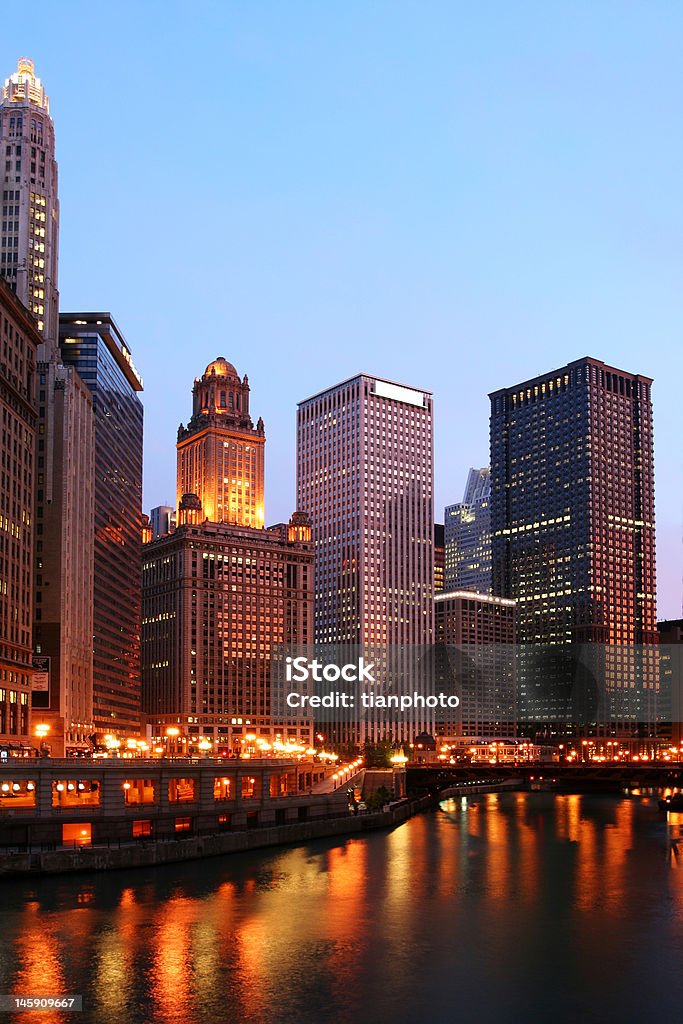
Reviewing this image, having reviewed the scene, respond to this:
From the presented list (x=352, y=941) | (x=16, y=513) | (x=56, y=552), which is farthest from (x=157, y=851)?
(x=56, y=552)

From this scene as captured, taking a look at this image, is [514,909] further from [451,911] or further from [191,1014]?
[191,1014]

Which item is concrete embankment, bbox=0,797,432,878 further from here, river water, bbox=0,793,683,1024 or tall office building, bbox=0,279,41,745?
tall office building, bbox=0,279,41,745

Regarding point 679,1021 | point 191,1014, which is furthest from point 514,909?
point 191,1014

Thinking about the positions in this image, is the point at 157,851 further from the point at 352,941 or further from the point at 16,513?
the point at 16,513

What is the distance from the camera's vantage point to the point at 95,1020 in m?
58.0

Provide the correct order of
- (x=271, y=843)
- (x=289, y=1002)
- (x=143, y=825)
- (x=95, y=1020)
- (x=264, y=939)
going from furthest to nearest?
(x=271, y=843) < (x=143, y=825) < (x=264, y=939) < (x=289, y=1002) < (x=95, y=1020)

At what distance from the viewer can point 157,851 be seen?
105 m

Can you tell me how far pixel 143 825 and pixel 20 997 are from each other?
5821cm

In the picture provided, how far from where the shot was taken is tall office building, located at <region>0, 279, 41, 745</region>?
15775 centimetres

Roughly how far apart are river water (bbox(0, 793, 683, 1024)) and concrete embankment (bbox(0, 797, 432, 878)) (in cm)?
161

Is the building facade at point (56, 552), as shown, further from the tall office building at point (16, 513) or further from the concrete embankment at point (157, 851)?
the concrete embankment at point (157, 851)

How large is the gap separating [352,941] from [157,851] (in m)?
33.0

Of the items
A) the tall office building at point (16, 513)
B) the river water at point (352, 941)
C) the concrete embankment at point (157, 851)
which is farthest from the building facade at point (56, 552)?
the river water at point (352, 941)

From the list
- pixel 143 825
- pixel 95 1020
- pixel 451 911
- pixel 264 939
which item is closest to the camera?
pixel 95 1020
